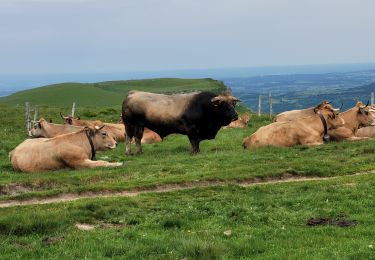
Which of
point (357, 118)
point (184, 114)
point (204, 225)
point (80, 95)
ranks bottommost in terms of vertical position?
point (80, 95)

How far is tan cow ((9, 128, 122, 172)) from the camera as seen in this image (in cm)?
2058

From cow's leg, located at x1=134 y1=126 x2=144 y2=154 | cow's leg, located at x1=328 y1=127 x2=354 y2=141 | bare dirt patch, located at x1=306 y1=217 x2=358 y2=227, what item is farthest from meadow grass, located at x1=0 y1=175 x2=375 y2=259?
cow's leg, located at x1=134 y1=126 x2=144 y2=154

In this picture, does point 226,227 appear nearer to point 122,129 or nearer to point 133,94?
point 133,94

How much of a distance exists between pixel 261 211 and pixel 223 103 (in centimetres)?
1207

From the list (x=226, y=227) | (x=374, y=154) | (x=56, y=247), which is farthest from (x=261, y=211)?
(x=374, y=154)

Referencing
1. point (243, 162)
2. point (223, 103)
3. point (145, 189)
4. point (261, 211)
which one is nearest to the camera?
point (261, 211)

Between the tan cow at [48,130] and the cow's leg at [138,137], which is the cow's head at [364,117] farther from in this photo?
the tan cow at [48,130]

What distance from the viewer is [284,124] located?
24.6m

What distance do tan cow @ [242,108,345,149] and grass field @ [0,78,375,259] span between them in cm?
246

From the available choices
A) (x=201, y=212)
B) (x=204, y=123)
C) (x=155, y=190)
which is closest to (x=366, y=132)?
(x=204, y=123)

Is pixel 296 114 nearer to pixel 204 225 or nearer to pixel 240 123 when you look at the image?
pixel 240 123

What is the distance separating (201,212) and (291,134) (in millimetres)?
12209

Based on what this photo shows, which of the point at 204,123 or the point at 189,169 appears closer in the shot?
the point at 189,169

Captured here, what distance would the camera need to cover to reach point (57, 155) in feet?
67.6
